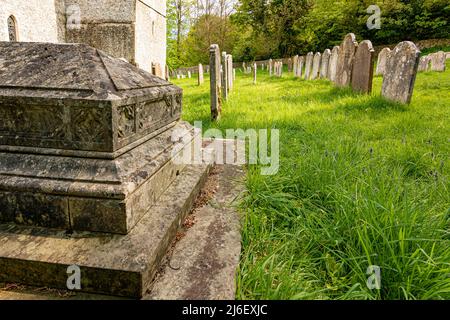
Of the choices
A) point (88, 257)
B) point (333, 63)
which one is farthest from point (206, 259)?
point (333, 63)

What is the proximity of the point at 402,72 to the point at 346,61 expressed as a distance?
8.25 ft

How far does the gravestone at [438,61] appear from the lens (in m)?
11.5

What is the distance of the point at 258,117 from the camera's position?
185 inches

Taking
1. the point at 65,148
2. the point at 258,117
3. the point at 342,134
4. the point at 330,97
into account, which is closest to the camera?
the point at 65,148

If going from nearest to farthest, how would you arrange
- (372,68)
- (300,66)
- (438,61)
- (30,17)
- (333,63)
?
1. (30,17)
2. (372,68)
3. (333,63)
4. (438,61)
5. (300,66)

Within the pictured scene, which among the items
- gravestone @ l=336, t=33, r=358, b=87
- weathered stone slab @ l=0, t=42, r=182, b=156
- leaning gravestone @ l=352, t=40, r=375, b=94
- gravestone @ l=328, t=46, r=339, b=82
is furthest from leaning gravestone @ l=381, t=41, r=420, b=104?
weathered stone slab @ l=0, t=42, r=182, b=156

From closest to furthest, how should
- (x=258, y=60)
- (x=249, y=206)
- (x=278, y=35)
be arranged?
(x=249, y=206), (x=278, y=35), (x=258, y=60)

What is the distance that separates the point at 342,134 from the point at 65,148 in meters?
3.19

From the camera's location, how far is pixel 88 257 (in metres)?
1.21

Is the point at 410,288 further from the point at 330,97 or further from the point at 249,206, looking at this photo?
the point at 330,97

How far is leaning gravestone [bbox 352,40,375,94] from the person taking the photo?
6055 mm

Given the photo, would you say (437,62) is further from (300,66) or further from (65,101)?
(65,101)

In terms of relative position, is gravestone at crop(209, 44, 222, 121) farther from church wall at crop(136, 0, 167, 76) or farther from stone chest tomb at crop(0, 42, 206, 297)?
church wall at crop(136, 0, 167, 76)
